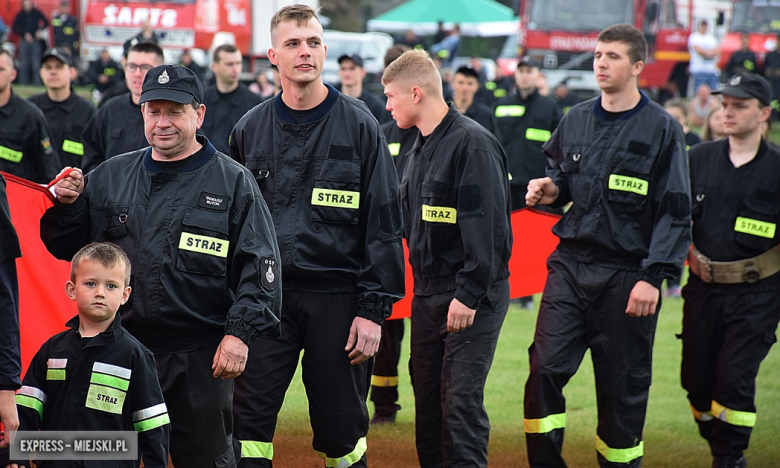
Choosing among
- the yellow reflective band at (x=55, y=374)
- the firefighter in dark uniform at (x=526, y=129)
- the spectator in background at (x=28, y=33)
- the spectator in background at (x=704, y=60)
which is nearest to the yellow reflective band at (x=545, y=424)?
the yellow reflective band at (x=55, y=374)

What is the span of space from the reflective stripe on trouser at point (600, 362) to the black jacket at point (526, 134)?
5.71 meters

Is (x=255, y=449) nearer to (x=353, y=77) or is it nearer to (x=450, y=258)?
(x=450, y=258)

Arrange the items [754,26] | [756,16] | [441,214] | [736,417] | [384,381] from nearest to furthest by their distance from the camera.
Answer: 1. [441,214]
2. [736,417]
3. [384,381]
4. [754,26]
5. [756,16]

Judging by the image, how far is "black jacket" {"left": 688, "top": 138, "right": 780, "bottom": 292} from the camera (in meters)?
6.40

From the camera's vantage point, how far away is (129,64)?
834 cm

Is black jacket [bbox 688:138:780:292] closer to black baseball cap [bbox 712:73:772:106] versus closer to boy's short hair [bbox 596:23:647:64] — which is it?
black baseball cap [bbox 712:73:772:106]

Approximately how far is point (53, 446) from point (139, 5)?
71.4 feet

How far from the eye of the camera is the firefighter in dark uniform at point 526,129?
1152 centimetres

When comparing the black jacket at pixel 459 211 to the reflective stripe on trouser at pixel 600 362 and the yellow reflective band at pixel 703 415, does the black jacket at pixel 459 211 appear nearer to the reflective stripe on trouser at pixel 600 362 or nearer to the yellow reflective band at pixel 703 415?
the reflective stripe on trouser at pixel 600 362

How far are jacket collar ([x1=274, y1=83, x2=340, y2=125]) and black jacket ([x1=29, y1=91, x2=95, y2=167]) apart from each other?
5029 millimetres

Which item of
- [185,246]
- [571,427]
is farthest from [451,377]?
[571,427]

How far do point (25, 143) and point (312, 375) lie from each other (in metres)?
4.65

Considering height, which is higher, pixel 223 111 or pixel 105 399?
pixel 223 111

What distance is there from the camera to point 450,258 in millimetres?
5430
